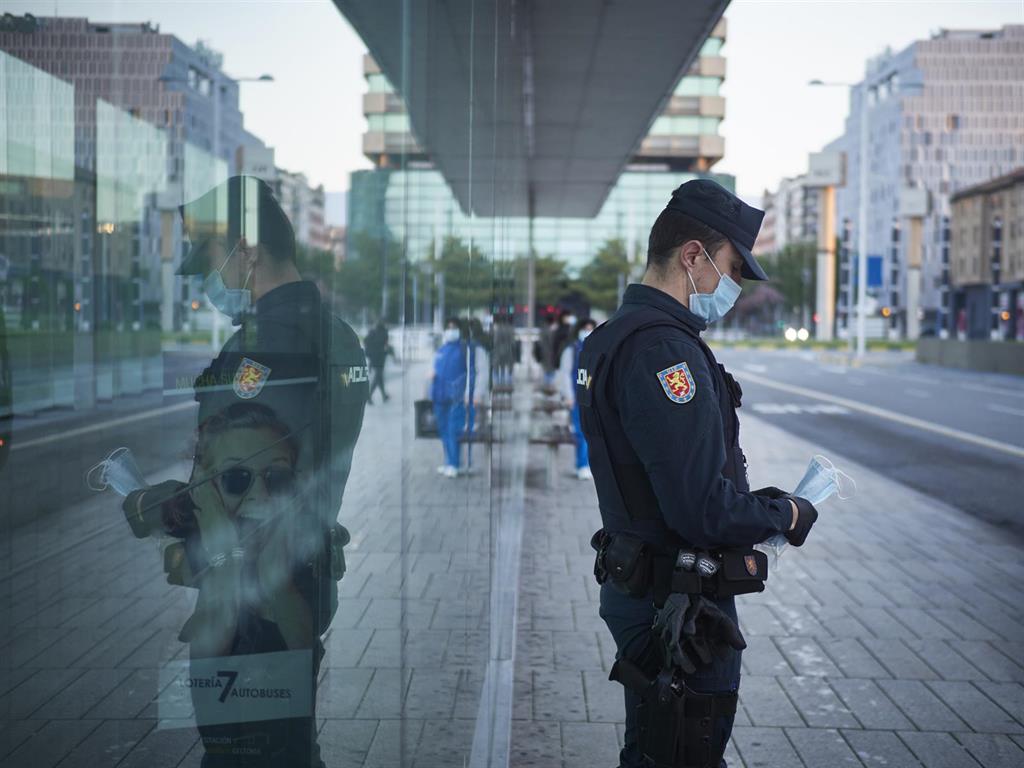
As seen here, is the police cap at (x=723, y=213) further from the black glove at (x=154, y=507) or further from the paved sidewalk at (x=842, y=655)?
the paved sidewalk at (x=842, y=655)

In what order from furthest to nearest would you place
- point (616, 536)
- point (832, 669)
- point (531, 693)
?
point (832, 669) → point (531, 693) → point (616, 536)

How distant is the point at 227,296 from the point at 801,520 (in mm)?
1644

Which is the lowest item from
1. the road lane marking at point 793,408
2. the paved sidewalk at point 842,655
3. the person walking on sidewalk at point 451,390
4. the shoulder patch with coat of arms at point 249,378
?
the road lane marking at point 793,408

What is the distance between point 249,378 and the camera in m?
1.48

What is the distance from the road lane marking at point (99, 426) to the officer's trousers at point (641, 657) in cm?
169

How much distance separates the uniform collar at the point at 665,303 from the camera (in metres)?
2.73

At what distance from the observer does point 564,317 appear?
15.8 meters

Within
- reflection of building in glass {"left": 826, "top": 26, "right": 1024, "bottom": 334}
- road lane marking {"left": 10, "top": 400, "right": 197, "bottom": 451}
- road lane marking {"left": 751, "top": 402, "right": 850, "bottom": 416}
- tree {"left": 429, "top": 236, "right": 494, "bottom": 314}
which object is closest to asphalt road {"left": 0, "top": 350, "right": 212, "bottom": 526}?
road lane marking {"left": 10, "top": 400, "right": 197, "bottom": 451}

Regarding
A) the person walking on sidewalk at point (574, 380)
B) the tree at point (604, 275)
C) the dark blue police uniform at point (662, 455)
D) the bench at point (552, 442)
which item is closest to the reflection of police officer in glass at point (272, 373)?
the dark blue police uniform at point (662, 455)

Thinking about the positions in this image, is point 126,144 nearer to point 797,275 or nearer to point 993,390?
point 993,390

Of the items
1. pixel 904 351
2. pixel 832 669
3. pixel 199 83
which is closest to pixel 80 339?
pixel 199 83

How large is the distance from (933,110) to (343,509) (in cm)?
11480

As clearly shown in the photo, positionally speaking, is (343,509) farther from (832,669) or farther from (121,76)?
(832,669)

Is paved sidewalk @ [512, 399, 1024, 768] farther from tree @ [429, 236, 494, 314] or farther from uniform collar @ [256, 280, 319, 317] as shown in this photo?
uniform collar @ [256, 280, 319, 317]
